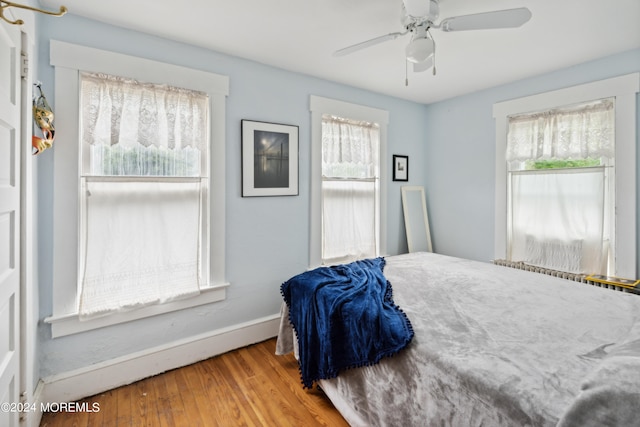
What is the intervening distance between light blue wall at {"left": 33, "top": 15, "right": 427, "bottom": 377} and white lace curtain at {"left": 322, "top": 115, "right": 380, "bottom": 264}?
0.89ft

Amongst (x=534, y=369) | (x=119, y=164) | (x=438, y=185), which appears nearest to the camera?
(x=534, y=369)

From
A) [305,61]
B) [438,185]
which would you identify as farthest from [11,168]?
[438,185]

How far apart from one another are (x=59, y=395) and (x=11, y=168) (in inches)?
59.8

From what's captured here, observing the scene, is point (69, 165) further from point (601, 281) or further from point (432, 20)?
point (601, 281)

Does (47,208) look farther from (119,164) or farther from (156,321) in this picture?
(156,321)

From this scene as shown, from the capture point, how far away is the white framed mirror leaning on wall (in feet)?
13.0

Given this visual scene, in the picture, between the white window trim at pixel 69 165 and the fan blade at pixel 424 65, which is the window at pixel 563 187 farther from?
the white window trim at pixel 69 165

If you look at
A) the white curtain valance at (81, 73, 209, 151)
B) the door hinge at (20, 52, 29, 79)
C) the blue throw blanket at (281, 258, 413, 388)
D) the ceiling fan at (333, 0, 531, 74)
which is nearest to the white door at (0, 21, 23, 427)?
the door hinge at (20, 52, 29, 79)

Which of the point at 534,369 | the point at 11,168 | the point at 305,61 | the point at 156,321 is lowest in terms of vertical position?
the point at 156,321

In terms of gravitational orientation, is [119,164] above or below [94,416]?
above

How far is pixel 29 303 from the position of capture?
5.39 ft

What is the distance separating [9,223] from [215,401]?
1538 millimetres

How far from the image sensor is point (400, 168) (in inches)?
155

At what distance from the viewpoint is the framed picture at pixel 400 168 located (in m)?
3.89
